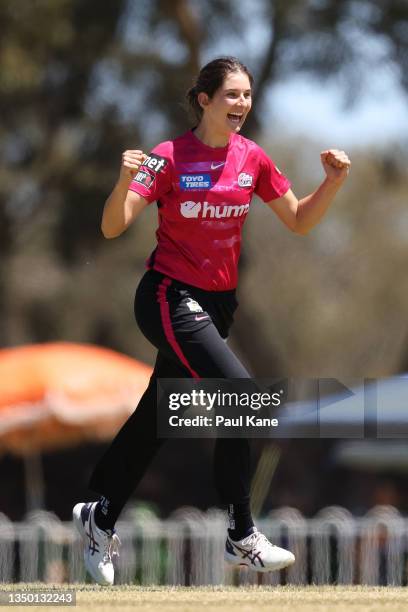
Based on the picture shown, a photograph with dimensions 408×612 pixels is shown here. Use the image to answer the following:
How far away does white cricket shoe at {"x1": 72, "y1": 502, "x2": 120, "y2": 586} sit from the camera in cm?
556

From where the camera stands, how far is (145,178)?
17.5ft

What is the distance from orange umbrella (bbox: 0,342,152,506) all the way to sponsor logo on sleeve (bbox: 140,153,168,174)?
8798 mm

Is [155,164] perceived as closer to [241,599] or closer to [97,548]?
[97,548]

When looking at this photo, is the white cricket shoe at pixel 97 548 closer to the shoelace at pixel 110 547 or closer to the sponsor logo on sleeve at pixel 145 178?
the shoelace at pixel 110 547

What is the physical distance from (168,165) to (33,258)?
20840 mm

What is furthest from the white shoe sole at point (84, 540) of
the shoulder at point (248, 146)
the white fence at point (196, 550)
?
the white fence at point (196, 550)

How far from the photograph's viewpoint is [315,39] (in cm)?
1762

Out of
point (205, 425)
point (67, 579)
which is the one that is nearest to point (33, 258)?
point (67, 579)

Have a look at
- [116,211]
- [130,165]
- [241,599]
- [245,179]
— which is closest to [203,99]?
[245,179]

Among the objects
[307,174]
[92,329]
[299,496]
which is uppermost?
[307,174]

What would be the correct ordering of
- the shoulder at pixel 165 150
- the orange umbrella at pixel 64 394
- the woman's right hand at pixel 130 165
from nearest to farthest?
1. the woman's right hand at pixel 130 165
2. the shoulder at pixel 165 150
3. the orange umbrella at pixel 64 394

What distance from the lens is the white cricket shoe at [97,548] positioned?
18.2 feet

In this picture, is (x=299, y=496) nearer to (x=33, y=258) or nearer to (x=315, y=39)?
(x=315, y=39)

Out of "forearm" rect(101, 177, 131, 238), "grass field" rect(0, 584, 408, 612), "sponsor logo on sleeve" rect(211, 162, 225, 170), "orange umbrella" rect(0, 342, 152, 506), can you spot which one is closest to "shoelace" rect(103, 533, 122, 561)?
"grass field" rect(0, 584, 408, 612)
